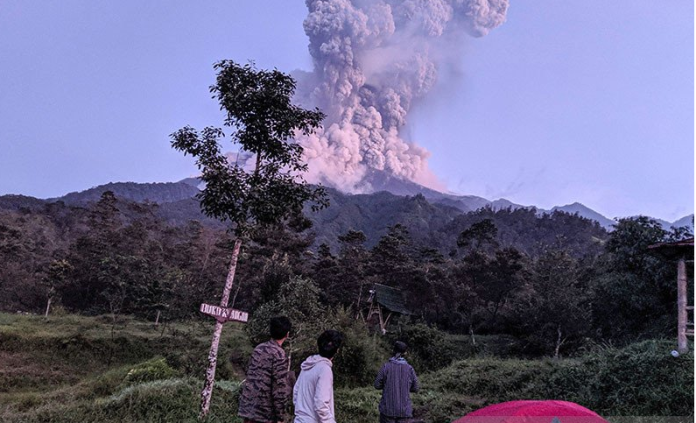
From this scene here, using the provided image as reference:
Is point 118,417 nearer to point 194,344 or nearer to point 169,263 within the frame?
point 194,344

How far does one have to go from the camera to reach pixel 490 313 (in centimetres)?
3869

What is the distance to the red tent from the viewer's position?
14.4 ft

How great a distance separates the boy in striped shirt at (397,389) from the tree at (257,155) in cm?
457

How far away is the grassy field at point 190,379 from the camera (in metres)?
9.78

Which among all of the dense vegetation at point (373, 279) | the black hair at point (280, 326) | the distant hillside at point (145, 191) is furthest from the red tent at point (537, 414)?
the distant hillside at point (145, 191)

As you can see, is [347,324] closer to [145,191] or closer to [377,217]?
[377,217]

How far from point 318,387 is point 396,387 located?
245 centimetres

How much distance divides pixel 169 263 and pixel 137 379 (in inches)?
1483

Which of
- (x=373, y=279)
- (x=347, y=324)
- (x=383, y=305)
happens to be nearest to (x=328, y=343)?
(x=347, y=324)

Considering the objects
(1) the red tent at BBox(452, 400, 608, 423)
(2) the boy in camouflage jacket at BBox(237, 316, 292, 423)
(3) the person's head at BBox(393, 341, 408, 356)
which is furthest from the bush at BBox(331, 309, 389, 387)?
(1) the red tent at BBox(452, 400, 608, 423)

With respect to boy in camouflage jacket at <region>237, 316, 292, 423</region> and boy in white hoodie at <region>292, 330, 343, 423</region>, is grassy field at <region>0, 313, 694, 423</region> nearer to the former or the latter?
boy in camouflage jacket at <region>237, 316, 292, 423</region>

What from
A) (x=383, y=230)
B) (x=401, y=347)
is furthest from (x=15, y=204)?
(x=401, y=347)

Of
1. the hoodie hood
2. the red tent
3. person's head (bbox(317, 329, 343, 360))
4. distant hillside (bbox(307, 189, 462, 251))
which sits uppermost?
distant hillside (bbox(307, 189, 462, 251))

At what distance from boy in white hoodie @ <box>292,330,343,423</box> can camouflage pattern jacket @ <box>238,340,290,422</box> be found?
30cm
